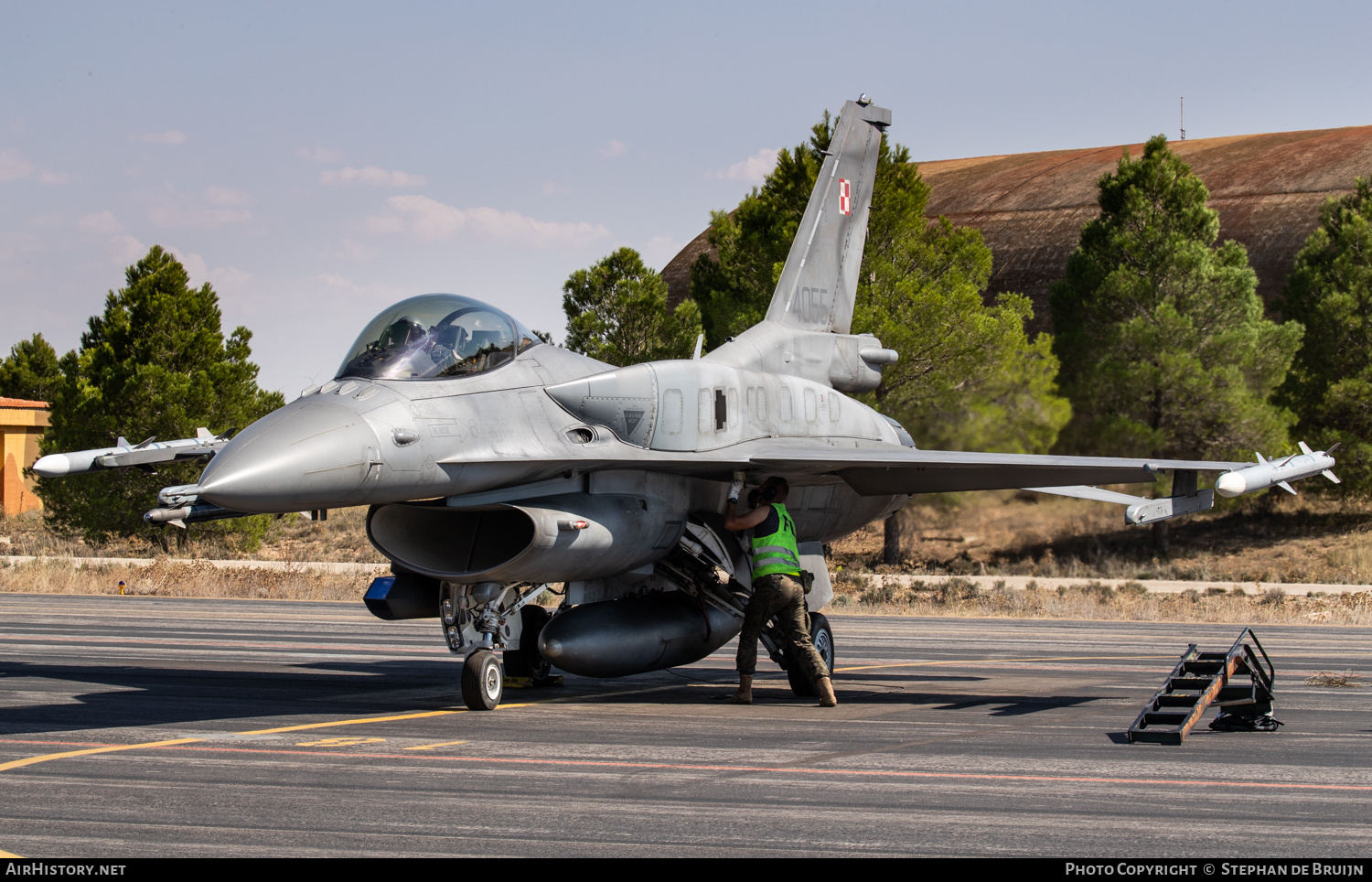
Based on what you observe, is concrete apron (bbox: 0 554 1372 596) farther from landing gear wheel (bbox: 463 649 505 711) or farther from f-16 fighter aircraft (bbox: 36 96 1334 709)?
landing gear wheel (bbox: 463 649 505 711)

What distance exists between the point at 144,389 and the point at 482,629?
980 inches

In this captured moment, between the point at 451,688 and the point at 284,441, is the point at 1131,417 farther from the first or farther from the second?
the point at 284,441

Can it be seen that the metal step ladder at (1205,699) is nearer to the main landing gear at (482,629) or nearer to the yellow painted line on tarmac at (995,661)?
the yellow painted line on tarmac at (995,661)

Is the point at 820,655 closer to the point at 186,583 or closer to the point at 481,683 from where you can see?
the point at 481,683

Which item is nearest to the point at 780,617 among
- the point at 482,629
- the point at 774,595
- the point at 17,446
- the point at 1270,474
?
the point at 774,595

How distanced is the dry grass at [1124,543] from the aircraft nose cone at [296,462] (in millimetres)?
26244

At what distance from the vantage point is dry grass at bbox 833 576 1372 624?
82.7 feet

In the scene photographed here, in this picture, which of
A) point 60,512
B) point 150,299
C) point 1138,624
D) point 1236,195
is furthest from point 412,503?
point 1236,195

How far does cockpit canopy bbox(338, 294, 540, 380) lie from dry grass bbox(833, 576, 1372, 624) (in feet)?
54.1

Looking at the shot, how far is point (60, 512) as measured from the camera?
3550cm

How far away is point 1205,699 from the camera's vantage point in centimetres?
991

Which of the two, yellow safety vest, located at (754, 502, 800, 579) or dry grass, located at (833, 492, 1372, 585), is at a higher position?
yellow safety vest, located at (754, 502, 800, 579)

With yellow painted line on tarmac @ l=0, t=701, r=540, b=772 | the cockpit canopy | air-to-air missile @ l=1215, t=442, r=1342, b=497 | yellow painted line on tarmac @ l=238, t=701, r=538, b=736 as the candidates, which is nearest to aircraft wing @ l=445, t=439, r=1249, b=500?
air-to-air missile @ l=1215, t=442, r=1342, b=497

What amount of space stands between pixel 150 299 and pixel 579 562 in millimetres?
26211
